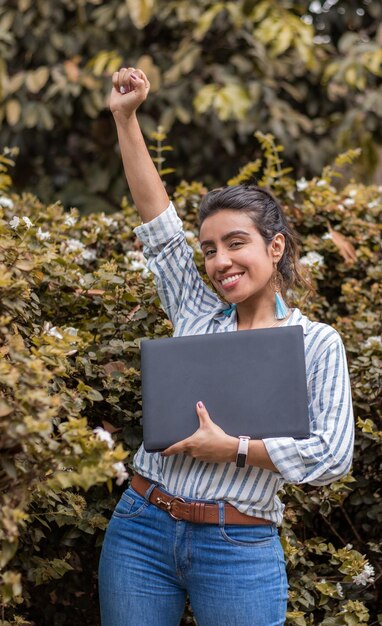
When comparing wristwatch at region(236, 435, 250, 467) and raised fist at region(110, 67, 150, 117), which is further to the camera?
raised fist at region(110, 67, 150, 117)

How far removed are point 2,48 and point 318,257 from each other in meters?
2.89

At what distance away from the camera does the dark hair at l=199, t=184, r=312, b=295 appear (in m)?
2.25

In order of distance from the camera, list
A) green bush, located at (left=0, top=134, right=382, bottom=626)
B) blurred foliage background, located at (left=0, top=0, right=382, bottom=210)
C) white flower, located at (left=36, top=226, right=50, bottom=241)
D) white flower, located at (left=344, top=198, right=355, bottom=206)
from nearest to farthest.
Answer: green bush, located at (left=0, top=134, right=382, bottom=626) → white flower, located at (left=36, top=226, right=50, bottom=241) → white flower, located at (left=344, top=198, right=355, bottom=206) → blurred foliage background, located at (left=0, top=0, right=382, bottom=210)

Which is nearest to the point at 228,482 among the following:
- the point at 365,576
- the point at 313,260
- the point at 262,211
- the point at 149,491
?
the point at 149,491

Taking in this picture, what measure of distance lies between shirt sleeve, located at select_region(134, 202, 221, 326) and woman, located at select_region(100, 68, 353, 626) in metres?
0.07

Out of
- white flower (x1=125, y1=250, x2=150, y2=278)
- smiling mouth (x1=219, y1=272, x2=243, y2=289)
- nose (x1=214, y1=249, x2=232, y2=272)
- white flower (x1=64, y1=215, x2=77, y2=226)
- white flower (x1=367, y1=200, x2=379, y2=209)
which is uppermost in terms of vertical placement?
white flower (x1=367, y1=200, x2=379, y2=209)

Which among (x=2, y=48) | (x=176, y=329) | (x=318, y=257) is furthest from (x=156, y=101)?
(x=176, y=329)

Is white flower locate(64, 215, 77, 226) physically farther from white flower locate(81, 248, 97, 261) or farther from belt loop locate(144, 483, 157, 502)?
belt loop locate(144, 483, 157, 502)

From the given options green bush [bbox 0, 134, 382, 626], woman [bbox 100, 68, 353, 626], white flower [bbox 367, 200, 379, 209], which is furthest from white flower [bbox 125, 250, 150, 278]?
white flower [bbox 367, 200, 379, 209]

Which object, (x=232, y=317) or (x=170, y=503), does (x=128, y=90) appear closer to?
(x=232, y=317)

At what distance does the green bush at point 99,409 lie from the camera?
2.12 metres

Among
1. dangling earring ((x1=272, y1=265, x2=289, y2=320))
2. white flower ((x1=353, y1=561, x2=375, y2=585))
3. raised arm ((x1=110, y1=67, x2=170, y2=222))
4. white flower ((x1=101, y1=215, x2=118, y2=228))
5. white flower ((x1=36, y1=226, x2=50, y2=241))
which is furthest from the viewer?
white flower ((x1=101, y1=215, x2=118, y2=228))

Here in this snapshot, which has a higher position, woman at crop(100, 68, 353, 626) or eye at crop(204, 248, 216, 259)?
eye at crop(204, 248, 216, 259)

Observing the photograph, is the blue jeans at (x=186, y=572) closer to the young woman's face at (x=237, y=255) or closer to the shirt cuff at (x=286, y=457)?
the shirt cuff at (x=286, y=457)
